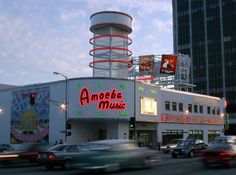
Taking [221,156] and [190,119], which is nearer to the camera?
[221,156]

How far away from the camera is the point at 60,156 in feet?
83.2

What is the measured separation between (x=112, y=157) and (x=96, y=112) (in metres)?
30.2

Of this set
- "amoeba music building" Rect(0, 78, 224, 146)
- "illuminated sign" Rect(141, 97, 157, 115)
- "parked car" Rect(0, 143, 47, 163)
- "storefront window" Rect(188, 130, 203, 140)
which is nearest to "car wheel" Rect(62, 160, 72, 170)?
"parked car" Rect(0, 143, 47, 163)

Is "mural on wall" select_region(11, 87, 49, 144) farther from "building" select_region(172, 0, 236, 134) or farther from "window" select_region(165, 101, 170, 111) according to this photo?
"building" select_region(172, 0, 236, 134)

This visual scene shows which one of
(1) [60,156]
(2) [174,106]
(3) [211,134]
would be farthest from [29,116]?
(1) [60,156]

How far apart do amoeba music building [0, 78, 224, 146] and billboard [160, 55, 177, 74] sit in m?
8.60

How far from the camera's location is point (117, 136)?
52.8 metres

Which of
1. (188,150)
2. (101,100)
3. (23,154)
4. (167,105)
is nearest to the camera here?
(23,154)

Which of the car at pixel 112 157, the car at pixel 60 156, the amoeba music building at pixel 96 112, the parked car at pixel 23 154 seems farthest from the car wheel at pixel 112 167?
the amoeba music building at pixel 96 112

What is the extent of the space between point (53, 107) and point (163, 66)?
25.7 m

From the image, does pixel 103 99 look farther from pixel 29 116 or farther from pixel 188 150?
pixel 188 150

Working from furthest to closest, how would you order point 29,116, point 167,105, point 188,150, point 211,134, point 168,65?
point 168,65 → point 211,134 → point 167,105 → point 29,116 → point 188,150

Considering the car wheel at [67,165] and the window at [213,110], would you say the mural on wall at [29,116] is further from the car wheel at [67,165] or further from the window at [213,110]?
the window at [213,110]

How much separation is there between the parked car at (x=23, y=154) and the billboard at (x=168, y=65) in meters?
45.7
